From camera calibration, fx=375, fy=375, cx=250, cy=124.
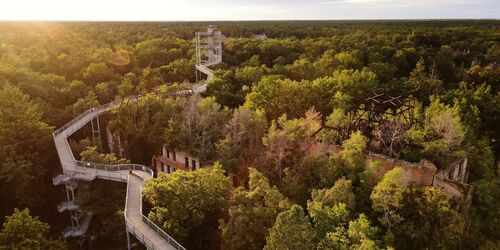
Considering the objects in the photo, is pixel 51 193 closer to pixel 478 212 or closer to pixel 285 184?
pixel 285 184

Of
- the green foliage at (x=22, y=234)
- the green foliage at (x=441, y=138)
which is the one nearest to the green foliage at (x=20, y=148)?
the green foliage at (x=22, y=234)

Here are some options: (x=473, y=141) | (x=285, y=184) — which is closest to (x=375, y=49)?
(x=473, y=141)

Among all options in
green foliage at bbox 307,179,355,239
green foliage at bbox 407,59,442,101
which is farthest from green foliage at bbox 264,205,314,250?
green foliage at bbox 407,59,442,101

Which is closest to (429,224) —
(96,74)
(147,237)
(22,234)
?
(147,237)

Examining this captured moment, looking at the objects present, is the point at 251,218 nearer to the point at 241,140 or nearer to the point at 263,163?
the point at 263,163

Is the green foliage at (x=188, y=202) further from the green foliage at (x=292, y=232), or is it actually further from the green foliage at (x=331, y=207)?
the green foliage at (x=292, y=232)

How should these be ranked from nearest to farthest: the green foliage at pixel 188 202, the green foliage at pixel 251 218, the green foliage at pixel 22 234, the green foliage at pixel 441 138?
the green foliage at pixel 22 234, the green foliage at pixel 251 218, the green foliage at pixel 188 202, the green foliage at pixel 441 138
